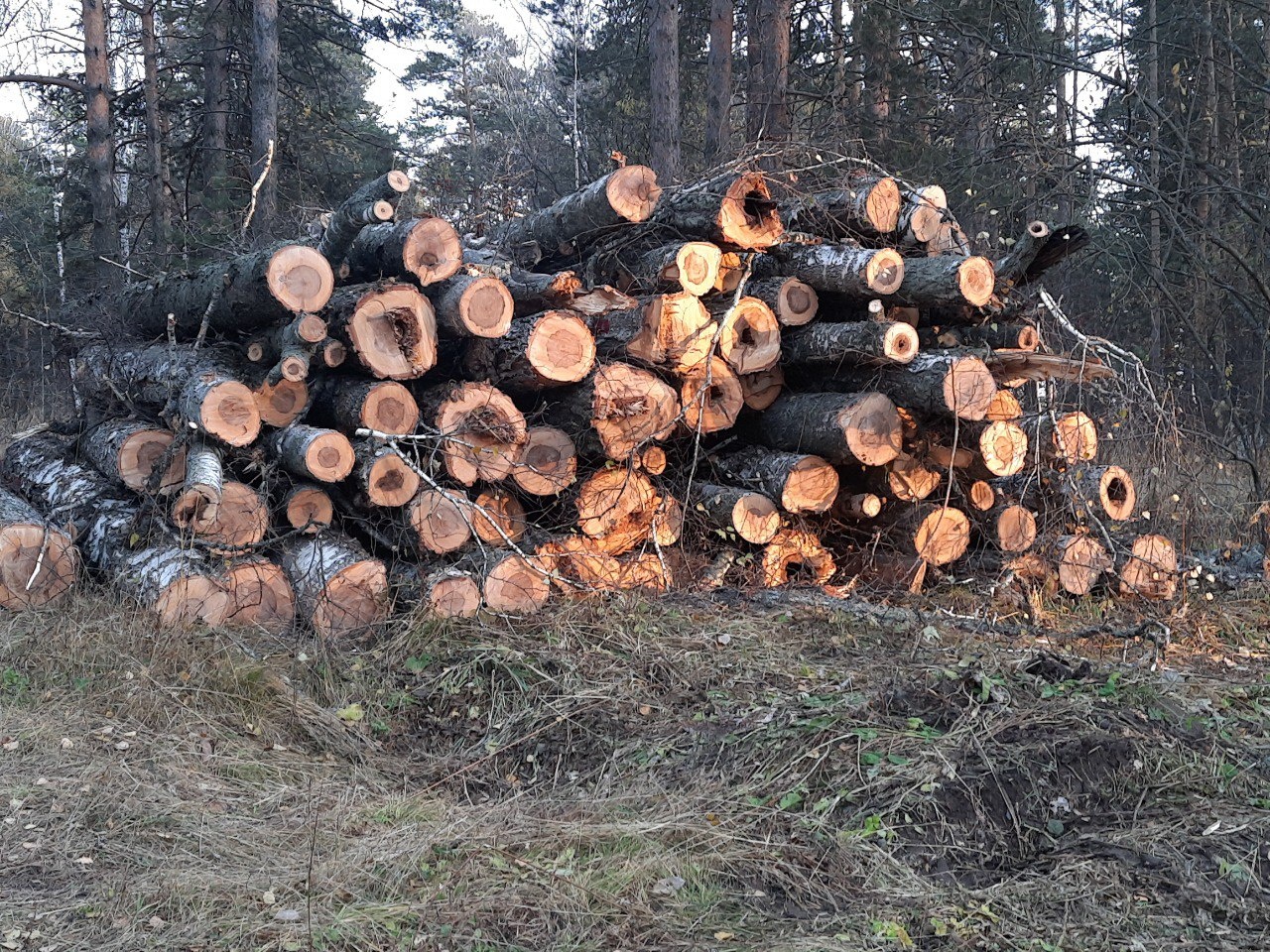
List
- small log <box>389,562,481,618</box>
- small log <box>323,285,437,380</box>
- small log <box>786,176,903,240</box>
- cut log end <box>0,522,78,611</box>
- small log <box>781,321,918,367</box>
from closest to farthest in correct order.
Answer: small log <box>389,562,481,618</box>, cut log end <box>0,522,78,611</box>, small log <box>323,285,437,380</box>, small log <box>781,321,918,367</box>, small log <box>786,176,903,240</box>

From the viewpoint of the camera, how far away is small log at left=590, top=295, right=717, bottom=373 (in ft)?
21.5

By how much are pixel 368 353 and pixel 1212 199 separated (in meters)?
10.4

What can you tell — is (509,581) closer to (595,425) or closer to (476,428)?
(476,428)

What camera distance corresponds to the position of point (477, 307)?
636 cm

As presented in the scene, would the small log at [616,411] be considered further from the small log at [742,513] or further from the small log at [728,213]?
the small log at [728,213]

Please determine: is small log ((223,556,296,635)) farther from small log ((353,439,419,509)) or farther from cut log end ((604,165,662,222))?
cut log end ((604,165,662,222))

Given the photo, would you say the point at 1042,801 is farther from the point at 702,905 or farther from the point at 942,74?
the point at 942,74

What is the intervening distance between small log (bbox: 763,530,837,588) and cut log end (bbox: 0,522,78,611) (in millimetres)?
4118

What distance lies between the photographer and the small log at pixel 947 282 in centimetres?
659

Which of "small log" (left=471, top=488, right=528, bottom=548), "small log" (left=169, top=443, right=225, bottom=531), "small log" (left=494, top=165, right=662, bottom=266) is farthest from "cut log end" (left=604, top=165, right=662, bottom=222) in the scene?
"small log" (left=169, top=443, right=225, bottom=531)

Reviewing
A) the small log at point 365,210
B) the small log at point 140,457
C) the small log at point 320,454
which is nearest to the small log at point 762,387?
the small log at point 365,210

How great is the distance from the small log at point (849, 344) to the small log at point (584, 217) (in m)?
1.30

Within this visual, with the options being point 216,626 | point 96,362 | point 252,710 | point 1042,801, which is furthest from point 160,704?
point 96,362

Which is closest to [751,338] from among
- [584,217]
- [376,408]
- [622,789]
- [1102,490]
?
[584,217]
